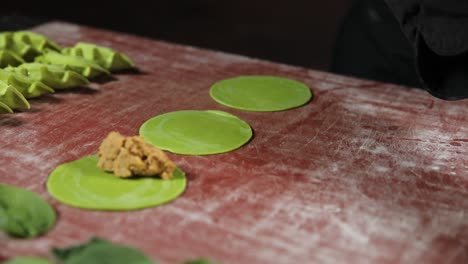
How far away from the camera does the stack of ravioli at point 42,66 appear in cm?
149

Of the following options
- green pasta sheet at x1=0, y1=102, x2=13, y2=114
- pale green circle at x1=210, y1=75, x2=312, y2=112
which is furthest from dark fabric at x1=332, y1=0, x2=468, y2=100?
green pasta sheet at x1=0, y1=102, x2=13, y2=114

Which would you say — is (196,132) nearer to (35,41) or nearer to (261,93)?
(261,93)

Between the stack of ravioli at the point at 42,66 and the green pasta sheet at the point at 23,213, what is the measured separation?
1.31ft

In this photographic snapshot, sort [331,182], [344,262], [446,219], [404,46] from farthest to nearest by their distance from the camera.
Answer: [404,46] → [331,182] → [446,219] → [344,262]

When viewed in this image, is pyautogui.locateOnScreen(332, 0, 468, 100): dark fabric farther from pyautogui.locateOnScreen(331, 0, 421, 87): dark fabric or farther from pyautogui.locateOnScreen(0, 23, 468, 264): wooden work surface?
pyautogui.locateOnScreen(331, 0, 421, 87): dark fabric

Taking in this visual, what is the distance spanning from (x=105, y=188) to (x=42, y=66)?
576mm

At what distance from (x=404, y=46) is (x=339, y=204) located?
3.48 feet

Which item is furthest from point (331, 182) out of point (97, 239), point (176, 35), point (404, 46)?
point (176, 35)

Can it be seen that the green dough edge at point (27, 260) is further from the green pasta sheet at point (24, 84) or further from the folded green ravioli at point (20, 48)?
the folded green ravioli at point (20, 48)

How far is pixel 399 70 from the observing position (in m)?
2.06

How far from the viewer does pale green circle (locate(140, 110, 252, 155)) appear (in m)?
1.31

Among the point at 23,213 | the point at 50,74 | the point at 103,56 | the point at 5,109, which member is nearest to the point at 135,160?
the point at 23,213

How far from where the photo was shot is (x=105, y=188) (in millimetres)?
1135

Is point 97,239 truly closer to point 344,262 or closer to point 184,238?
point 184,238
